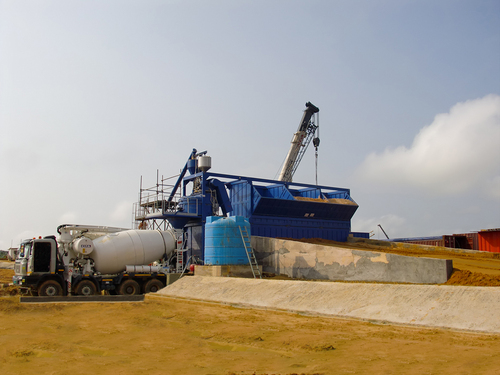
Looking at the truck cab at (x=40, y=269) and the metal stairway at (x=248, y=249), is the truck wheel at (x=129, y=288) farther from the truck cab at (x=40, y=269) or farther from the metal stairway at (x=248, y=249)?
the metal stairway at (x=248, y=249)

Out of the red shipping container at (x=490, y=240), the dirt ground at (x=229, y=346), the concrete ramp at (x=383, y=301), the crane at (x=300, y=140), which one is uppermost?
the crane at (x=300, y=140)

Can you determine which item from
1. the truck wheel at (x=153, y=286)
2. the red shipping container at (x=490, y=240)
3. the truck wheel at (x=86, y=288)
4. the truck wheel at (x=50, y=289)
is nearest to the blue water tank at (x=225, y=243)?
the truck wheel at (x=153, y=286)

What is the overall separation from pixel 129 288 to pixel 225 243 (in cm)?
500

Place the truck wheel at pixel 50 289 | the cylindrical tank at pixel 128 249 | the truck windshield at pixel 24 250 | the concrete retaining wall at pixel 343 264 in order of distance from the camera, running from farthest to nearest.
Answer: the cylindrical tank at pixel 128 249
the truck windshield at pixel 24 250
the truck wheel at pixel 50 289
the concrete retaining wall at pixel 343 264

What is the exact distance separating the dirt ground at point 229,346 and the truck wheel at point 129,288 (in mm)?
8102

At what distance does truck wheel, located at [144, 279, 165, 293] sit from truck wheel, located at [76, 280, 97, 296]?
242 centimetres

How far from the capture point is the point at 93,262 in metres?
21.1

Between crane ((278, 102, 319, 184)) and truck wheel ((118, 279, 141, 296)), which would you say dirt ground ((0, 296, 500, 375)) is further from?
crane ((278, 102, 319, 184))

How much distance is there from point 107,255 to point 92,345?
12.7m

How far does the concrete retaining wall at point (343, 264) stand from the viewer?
15356mm

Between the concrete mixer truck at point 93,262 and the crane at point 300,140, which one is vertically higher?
the crane at point 300,140

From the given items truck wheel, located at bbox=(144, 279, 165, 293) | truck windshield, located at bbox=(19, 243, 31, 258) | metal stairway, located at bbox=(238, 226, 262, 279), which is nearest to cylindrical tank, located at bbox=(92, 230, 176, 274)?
truck wheel, located at bbox=(144, 279, 165, 293)

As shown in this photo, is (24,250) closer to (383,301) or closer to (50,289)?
(50,289)

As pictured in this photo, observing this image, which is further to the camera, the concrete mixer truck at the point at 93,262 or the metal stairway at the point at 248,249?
the metal stairway at the point at 248,249
